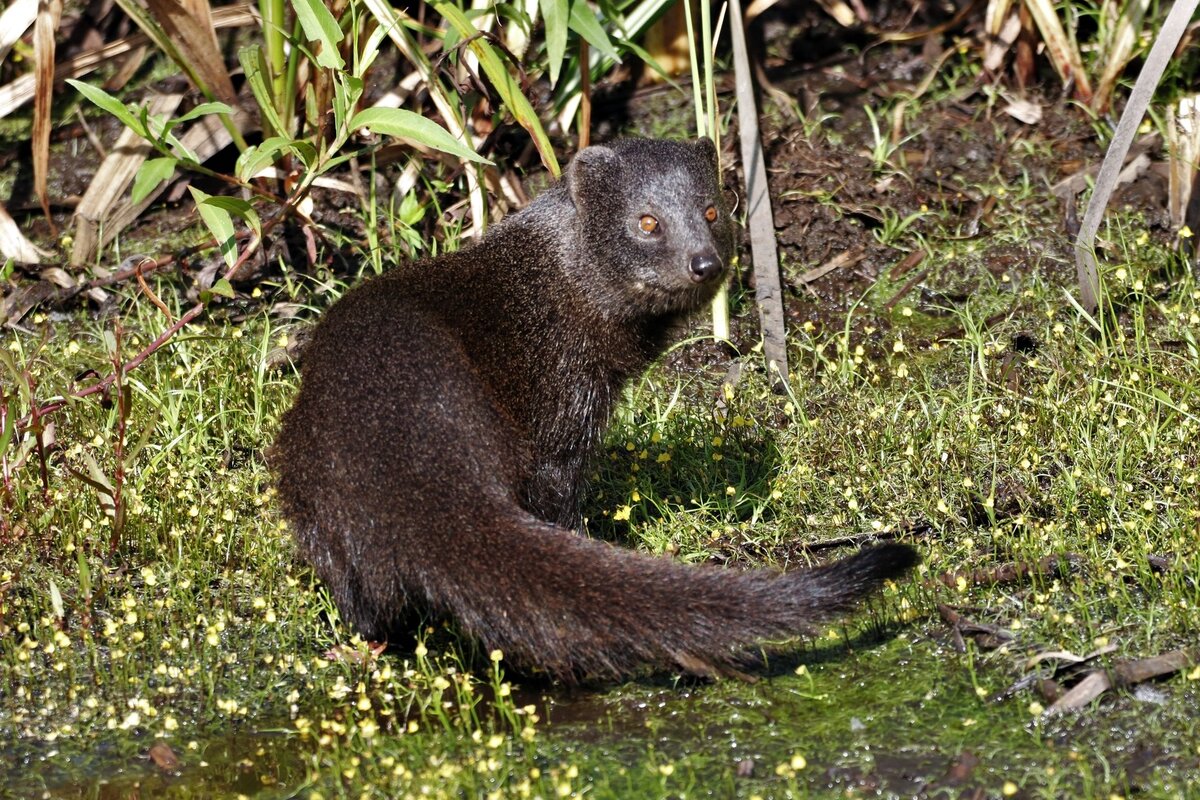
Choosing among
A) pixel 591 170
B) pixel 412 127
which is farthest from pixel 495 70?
pixel 412 127

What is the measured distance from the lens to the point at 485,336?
439 centimetres

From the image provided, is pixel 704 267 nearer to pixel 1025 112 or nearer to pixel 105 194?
pixel 1025 112

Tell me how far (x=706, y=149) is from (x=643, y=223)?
1.48ft

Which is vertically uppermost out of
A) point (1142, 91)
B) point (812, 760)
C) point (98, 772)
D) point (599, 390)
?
point (1142, 91)

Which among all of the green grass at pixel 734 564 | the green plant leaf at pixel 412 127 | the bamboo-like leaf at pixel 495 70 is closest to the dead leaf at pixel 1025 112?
the green grass at pixel 734 564

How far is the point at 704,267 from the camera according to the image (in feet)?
14.7

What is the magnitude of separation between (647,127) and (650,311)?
253 cm

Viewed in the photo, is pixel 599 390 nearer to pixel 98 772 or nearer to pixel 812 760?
pixel 812 760

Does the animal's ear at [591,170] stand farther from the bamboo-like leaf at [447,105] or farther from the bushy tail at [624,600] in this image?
the bushy tail at [624,600]

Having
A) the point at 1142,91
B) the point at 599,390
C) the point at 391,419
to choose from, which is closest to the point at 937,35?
the point at 1142,91

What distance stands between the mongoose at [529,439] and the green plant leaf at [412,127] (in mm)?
387

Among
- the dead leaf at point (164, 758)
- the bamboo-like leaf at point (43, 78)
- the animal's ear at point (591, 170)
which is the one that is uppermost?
the bamboo-like leaf at point (43, 78)

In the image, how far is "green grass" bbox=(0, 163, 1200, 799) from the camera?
3.57m

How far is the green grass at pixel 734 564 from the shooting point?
11.7 ft
